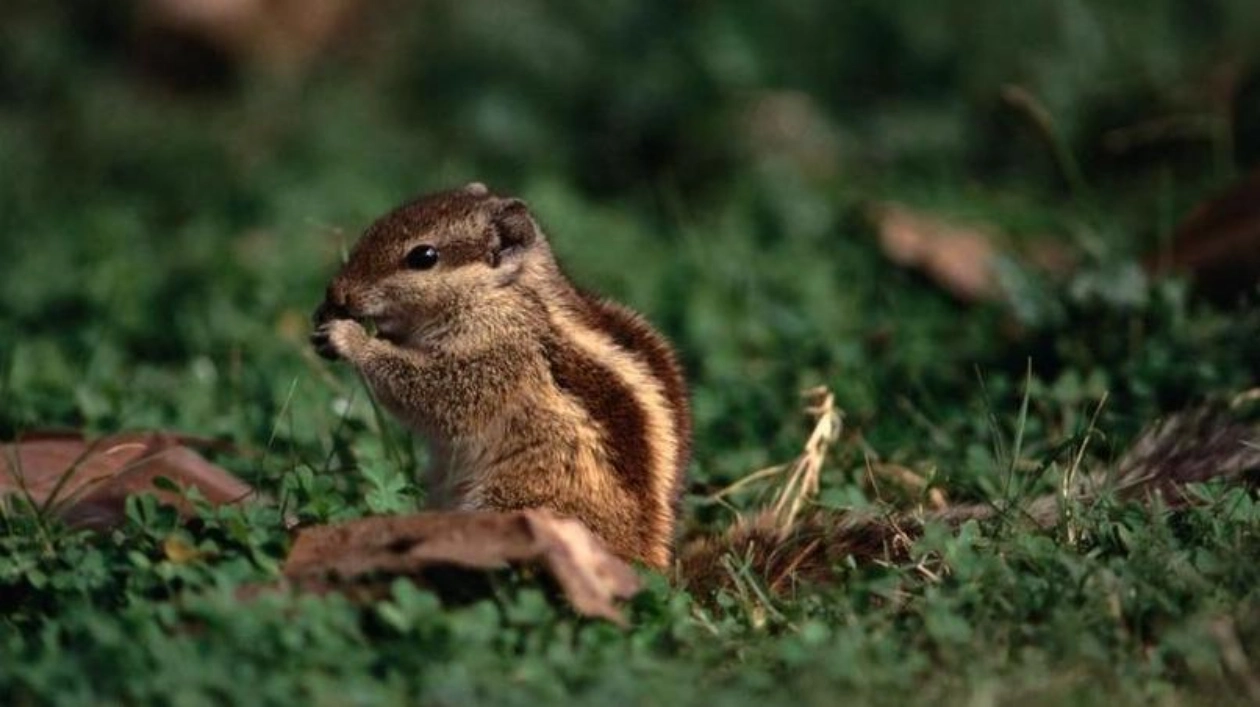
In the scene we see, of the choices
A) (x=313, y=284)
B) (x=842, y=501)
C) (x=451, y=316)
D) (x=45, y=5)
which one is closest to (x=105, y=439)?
(x=451, y=316)

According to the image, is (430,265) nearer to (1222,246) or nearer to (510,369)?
(510,369)

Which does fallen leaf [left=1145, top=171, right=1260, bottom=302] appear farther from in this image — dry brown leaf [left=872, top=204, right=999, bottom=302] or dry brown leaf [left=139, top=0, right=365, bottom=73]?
dry brown leaf [left=139, top=0, right=365, bottom=73]

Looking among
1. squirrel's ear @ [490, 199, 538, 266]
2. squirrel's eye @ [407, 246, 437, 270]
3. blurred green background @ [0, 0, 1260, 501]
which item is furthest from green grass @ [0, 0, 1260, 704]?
squirrel's ear @ [490, 199, 538, 266]

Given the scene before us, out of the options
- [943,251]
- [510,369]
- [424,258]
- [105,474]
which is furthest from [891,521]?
[943,251]

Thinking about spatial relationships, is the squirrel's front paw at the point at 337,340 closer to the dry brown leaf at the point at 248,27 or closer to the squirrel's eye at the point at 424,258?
the squirrel's eye at the point at 424,258

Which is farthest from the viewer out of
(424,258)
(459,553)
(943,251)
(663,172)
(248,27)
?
(248,27)

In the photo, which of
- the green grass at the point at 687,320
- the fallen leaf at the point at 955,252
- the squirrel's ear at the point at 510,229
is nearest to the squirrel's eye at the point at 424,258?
the squirrel's ear at the point at 510,229
